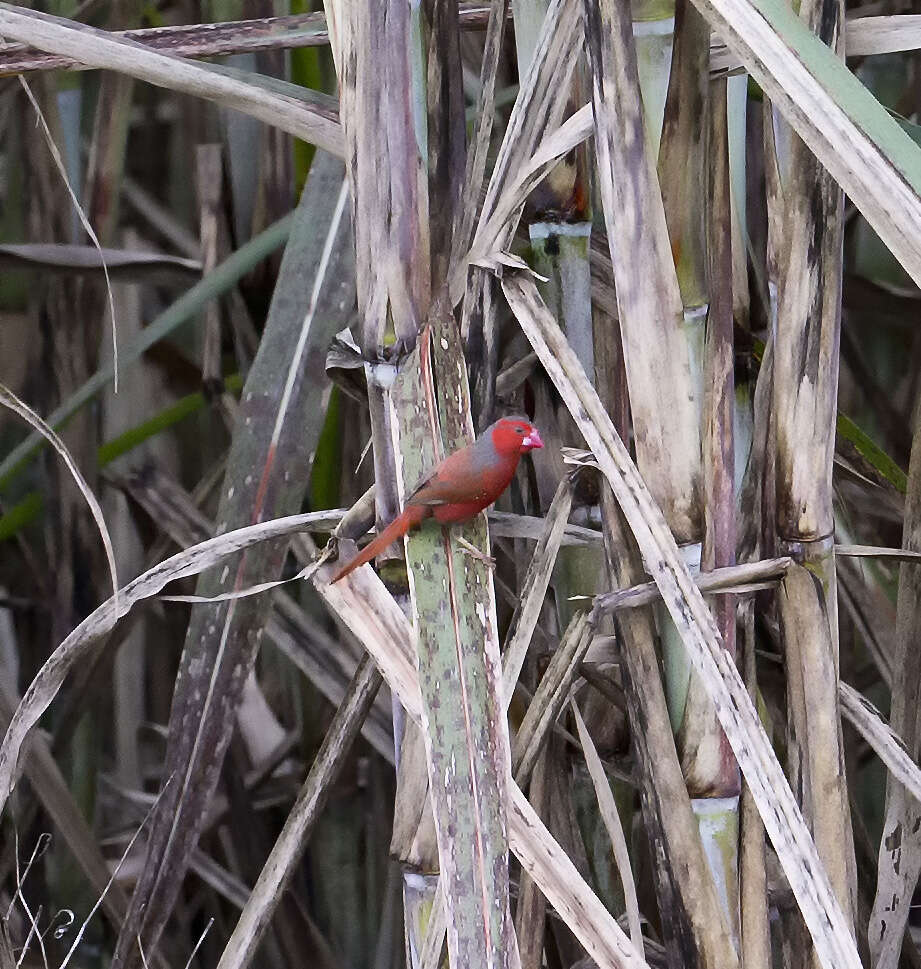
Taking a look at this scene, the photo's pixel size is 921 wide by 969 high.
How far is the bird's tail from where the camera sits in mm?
650

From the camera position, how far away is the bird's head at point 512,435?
0.76 meters

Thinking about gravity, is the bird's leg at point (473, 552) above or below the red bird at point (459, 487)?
below

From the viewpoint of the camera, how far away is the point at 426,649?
0.58 meters

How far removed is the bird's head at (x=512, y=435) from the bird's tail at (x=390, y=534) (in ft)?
0.35

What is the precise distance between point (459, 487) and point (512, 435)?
0.13 m

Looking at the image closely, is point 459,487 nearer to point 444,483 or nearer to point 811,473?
point 444,483

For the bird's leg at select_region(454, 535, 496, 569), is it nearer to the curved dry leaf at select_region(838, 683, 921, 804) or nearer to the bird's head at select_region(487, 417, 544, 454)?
the bird's head at select_region(487, 417, 544, 454)

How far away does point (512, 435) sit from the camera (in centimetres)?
78

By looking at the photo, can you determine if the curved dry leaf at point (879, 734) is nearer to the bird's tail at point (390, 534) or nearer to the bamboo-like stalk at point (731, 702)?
the bamboo-like stalk at point (731, 702)

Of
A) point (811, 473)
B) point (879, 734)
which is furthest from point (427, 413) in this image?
point (879, 734)

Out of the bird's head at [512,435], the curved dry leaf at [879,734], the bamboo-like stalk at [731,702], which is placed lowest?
the curved dry leaf at [879,734]

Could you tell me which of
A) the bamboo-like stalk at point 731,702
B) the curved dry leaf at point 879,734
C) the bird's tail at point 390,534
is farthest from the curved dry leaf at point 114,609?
the curved dry leaf at point 879,734

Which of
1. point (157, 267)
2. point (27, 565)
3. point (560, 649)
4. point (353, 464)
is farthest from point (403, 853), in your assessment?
point (27, 565)

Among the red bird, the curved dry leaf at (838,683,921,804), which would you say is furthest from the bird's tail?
the curved dry leaf at (838,683,921,804)
